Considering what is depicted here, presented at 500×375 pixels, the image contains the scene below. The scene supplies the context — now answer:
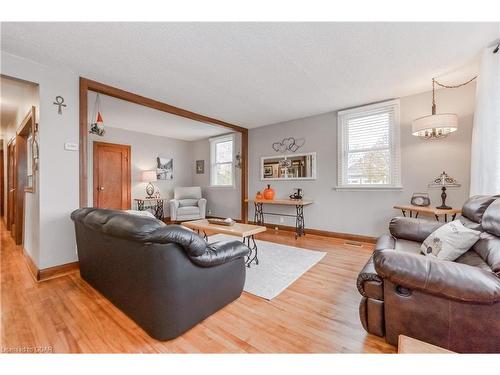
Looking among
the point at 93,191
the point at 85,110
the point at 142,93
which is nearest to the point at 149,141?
the point at 93,191

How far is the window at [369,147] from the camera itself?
3.68 metres

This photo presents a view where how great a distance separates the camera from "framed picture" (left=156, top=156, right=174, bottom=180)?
6.34 m

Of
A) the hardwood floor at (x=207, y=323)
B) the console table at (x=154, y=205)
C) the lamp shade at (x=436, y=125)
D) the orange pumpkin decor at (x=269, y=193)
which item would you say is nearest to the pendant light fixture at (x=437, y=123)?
the lamp shade at (x=436, y=125)

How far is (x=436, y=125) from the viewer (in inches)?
110

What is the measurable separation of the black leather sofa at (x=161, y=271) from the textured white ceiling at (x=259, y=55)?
5.42 feet

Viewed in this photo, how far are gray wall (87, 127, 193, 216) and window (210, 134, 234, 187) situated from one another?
1.04 meters

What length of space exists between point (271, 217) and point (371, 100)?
3055 mm

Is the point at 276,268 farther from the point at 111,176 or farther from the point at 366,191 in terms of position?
the point at 111,176

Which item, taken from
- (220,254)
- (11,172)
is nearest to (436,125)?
(220,254)

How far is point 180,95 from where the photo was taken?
137 inches

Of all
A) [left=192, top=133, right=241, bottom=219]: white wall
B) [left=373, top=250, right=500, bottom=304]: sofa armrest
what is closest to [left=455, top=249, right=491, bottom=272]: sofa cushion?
[left=373, top=250, right=500, bottom=304]: sofa armrest

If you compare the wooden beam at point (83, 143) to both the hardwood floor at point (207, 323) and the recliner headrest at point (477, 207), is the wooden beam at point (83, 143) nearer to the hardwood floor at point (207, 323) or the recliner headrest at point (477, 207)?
the hardwood floor at point (207, 323)
